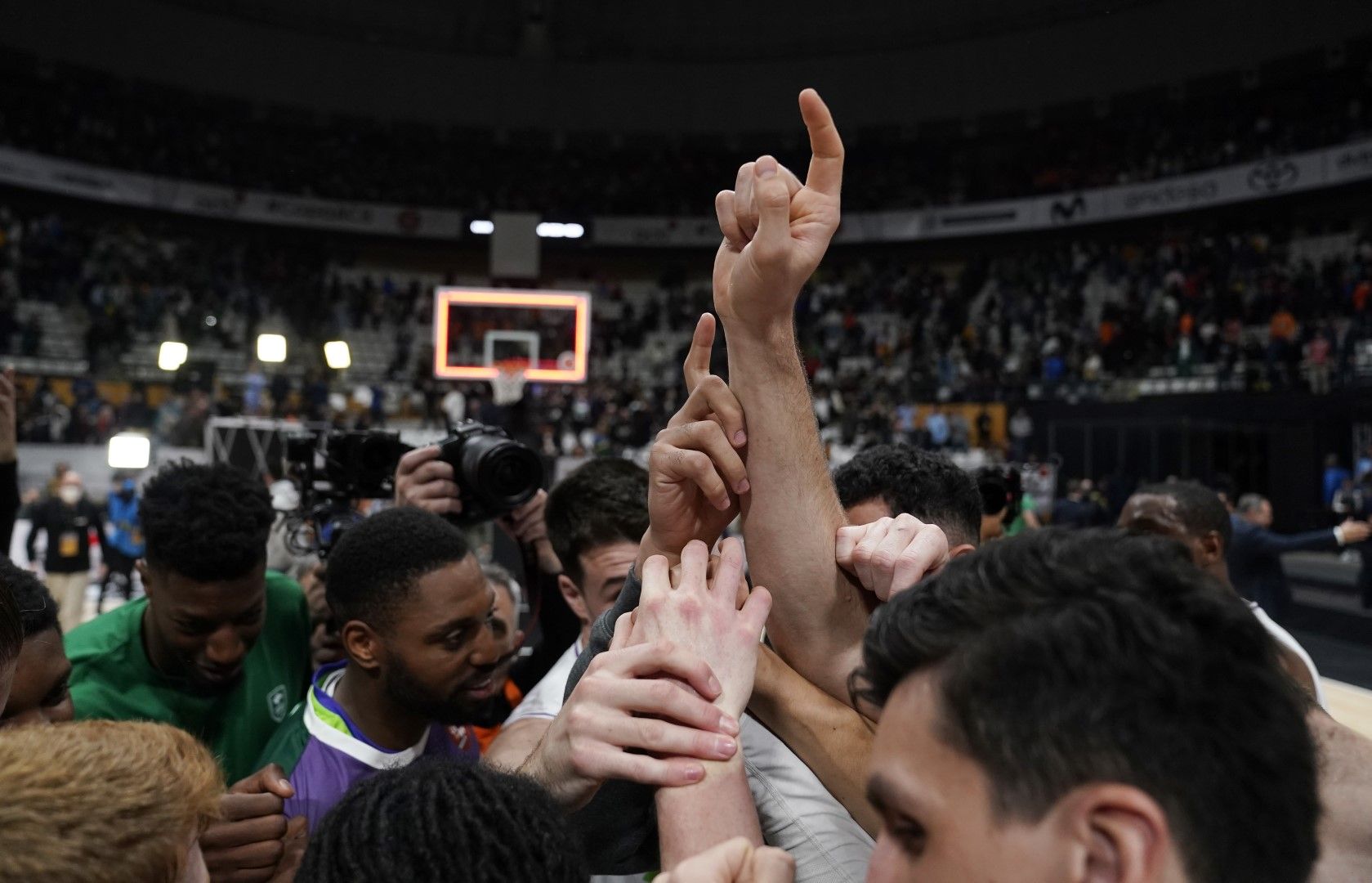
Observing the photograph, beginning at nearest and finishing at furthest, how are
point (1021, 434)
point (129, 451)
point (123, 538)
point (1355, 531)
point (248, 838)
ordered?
point (248, 838), point (1355, 531), point (129, 451), point (123, 538), point (1021, 434)

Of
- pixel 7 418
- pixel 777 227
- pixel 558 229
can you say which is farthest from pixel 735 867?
pixel 558 229

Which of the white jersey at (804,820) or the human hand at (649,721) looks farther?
the white jersey at (804,820)

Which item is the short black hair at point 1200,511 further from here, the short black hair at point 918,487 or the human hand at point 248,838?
the human hand at point 248,838

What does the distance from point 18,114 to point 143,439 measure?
18548 mm

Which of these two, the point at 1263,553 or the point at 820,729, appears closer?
the point at 820,729

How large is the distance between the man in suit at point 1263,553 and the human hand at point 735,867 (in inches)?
238

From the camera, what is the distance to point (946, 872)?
94 centimetres

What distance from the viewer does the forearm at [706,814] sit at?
121 centimetres

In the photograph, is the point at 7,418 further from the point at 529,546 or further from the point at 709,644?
the point at 709,644

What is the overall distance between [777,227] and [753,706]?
695mm

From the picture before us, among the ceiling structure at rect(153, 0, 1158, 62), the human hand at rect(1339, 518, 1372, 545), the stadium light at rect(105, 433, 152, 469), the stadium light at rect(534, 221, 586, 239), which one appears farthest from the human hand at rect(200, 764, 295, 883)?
the ceiling structure at rect(153, 0, 1158, 62)

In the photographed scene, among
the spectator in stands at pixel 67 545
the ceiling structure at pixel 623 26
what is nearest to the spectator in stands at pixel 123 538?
the spectator in stands at pixel 67 545

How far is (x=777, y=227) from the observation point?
1420 mm

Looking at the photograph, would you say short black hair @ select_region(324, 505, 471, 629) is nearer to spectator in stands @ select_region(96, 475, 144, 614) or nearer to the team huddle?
the team huddle
